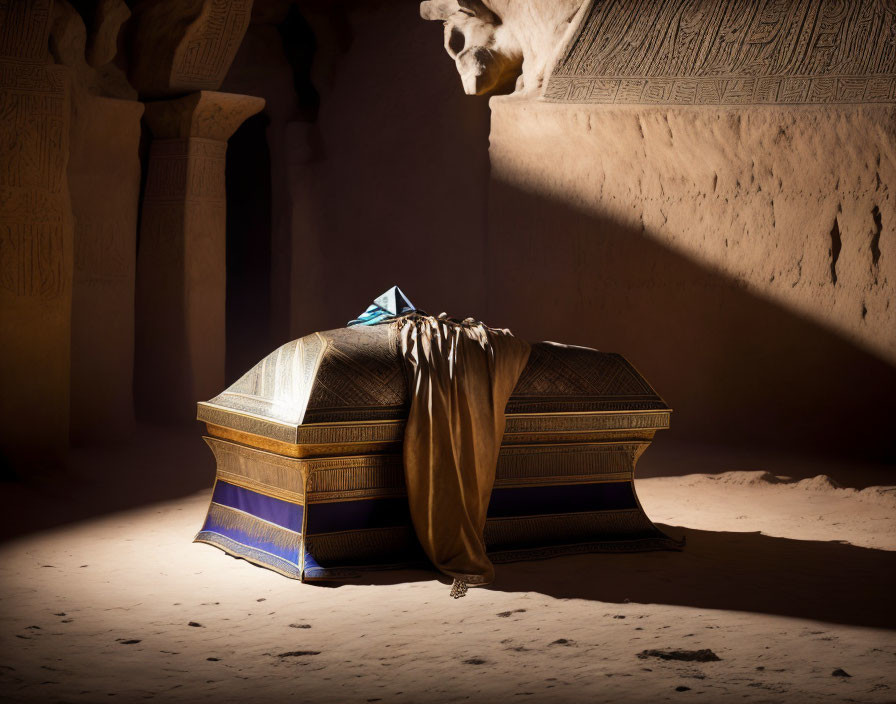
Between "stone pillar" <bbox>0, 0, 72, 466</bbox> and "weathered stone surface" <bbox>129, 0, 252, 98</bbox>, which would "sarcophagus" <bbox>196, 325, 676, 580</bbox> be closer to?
"stone pillar" <bbox>0, 0, 72, 466</bbox>

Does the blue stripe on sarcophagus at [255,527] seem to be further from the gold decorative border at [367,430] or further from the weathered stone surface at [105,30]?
the weathered stone surface at [105,30]

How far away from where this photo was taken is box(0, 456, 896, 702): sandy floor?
2.97 meters

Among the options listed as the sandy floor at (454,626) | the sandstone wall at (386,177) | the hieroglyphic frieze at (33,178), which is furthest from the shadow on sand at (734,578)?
the sandstone wall at (386,177)

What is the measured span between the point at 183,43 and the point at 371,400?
4140 millimetres

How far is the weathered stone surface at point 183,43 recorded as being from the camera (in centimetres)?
732

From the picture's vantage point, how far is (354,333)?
4.47m

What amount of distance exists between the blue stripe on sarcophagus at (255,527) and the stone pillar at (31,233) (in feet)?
5.64

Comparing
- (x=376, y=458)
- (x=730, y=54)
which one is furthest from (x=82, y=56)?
(x=730, y=54)

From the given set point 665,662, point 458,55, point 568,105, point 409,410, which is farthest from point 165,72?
point 665,662

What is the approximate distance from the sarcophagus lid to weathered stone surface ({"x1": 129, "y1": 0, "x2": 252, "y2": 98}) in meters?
3.55

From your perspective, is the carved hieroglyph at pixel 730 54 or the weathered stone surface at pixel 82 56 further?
the carved hieroglyph at pixel 730 54

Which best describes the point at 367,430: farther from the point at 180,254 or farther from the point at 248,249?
the point at 248,249

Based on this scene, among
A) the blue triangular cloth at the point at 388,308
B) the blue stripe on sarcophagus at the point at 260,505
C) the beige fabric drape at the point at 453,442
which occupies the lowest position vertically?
the blue stripe on sarcophagus at the point at 260,505

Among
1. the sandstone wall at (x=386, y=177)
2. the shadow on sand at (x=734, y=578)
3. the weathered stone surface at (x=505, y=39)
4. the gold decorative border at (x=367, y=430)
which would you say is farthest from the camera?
the sandstone wall at (x=386, y=177)
